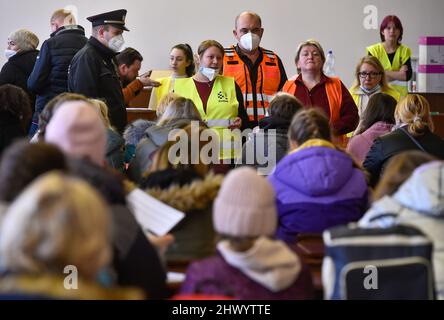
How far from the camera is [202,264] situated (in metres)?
2.54

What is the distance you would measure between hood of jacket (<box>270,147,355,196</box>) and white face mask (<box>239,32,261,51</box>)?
9.15ft

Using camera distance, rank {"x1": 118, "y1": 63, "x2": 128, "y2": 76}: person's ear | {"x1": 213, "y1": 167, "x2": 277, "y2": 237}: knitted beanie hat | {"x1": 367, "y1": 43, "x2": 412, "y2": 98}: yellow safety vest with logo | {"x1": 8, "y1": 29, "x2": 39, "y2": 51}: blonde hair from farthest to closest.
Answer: {"x1": 367, "y1": 43, "x2": 412, "y2": 98}: yellow safety vest with logo, {"x1": 118, "y1": 63, "x2": 128, "y2": 76}: person's ear, {"x1": 8, "y1": 29, "x2": 39, "y2": 51}: blonde hair, {"x1": 213, "y1": 167, "x2": 277, "y2": 237}: knitted beanie hat

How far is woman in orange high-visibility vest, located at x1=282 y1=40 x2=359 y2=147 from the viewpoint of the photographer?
20.6 ft

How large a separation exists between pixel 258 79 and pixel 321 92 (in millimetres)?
558


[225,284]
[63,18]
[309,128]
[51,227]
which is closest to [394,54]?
[63,18]

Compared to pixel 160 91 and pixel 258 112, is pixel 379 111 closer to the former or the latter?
pixel 258 112

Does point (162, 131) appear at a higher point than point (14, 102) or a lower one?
lower

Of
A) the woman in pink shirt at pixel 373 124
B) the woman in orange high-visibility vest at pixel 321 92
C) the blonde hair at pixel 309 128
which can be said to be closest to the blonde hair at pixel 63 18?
the woman in orange high-visibility vest at pixel 321 92

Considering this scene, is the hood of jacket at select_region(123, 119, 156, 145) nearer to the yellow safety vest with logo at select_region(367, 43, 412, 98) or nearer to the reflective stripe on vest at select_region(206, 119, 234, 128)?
the reflective stripe on vest at select_region(206, 119, 234, 128)

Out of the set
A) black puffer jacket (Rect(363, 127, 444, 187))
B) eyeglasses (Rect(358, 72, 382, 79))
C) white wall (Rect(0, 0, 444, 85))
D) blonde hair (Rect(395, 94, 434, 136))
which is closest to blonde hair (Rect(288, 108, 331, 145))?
black puffer jacket (Rect(363, 127, 444, 187))

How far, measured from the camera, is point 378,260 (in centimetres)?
258

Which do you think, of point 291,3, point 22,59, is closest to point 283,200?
point 22,59

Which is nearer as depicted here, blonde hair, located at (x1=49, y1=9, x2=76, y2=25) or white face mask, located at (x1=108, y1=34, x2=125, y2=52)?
white face mask, located at (x1=108, y1=34, x2=125, y2=52)

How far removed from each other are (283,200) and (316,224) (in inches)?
7.4
